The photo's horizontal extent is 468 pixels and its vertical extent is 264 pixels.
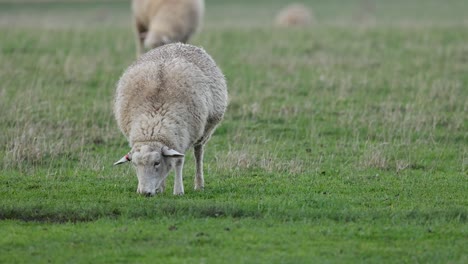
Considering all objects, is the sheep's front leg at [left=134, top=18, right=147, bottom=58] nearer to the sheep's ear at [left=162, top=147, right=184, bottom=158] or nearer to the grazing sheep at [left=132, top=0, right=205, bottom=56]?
the grazing sheep at [left=132, top=0, right=205, bottom=56]

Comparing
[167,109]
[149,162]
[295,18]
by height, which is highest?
[295,18]

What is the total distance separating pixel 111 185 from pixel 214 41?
13.7 metres

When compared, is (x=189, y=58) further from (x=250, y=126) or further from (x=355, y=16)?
(x=355, y=16)

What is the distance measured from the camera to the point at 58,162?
11.2 meters

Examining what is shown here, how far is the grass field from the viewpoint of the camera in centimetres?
753

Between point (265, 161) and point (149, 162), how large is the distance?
2.50m

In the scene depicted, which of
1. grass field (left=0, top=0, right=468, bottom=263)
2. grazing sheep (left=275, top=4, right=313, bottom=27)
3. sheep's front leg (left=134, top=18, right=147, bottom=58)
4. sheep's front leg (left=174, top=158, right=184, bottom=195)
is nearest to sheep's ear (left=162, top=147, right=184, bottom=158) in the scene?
sheep's front leg (left=174, top=158, right=184, bottom=195)

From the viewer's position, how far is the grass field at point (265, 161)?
7.53 m

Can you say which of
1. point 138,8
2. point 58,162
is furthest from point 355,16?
point 58,162

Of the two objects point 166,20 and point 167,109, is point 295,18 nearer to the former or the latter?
point 166,20

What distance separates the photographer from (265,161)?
1098cm

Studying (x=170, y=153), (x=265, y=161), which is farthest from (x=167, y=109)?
(x=265, y=161)

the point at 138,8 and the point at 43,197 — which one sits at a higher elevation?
the point at 138,8

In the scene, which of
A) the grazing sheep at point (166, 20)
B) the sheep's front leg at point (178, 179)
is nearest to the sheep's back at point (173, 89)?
the sheep's front leg at point (178, 179)
